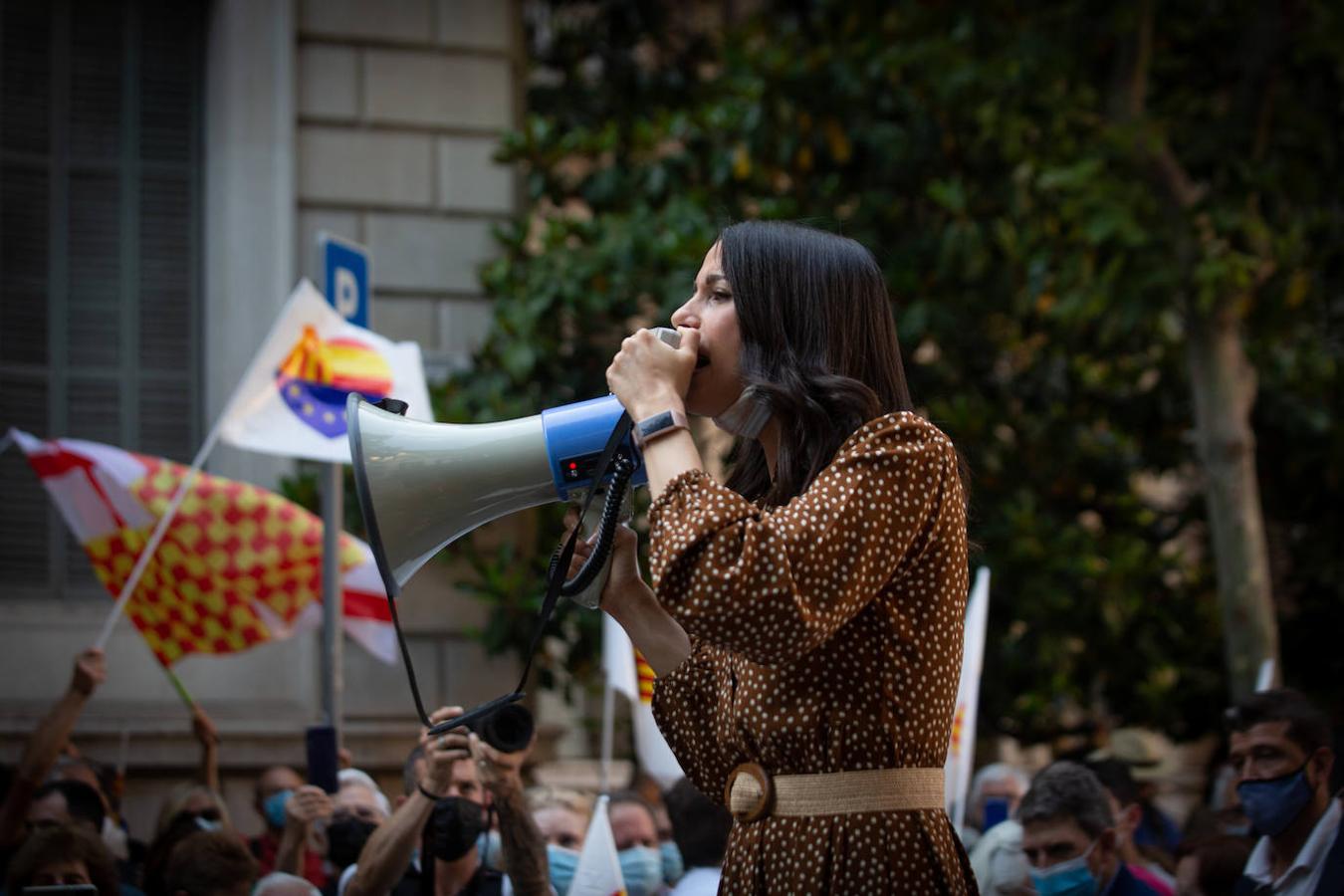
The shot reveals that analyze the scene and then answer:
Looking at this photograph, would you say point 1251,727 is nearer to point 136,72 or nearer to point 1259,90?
point 1259,90

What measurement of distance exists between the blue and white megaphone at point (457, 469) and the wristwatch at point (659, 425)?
0.48 feet

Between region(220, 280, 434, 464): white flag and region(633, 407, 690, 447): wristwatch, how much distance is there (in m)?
4.31

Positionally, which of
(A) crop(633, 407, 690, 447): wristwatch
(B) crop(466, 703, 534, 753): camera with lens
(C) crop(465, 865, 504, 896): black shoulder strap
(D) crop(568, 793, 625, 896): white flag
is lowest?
(C) crop(465, 865, 504, 896): black shoulder strap

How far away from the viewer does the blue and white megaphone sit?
115 inches

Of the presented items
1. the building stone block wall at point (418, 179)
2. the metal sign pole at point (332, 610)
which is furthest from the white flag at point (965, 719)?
the building stone block wall at point (418, 179)

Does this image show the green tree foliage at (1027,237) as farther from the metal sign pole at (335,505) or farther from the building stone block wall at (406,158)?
the metal sign pole at (335,505)

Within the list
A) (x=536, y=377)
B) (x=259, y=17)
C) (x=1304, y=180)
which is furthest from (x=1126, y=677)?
(x=259, y=17)

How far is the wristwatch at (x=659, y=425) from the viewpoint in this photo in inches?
108

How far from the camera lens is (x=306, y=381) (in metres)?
7.18

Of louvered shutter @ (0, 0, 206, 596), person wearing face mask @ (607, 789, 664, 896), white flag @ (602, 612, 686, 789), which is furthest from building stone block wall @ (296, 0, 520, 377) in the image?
person wearing face mask @ (607, 789, 664, 896)

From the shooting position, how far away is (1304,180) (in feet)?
32.2

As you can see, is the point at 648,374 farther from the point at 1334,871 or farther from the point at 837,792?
the point at 1334,871

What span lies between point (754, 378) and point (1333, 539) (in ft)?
36.0

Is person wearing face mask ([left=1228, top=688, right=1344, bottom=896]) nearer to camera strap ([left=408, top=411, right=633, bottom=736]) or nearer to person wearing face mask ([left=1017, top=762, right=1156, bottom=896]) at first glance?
person wearing face mask ([left=1017, top=762, right=1156, bottom=896])
